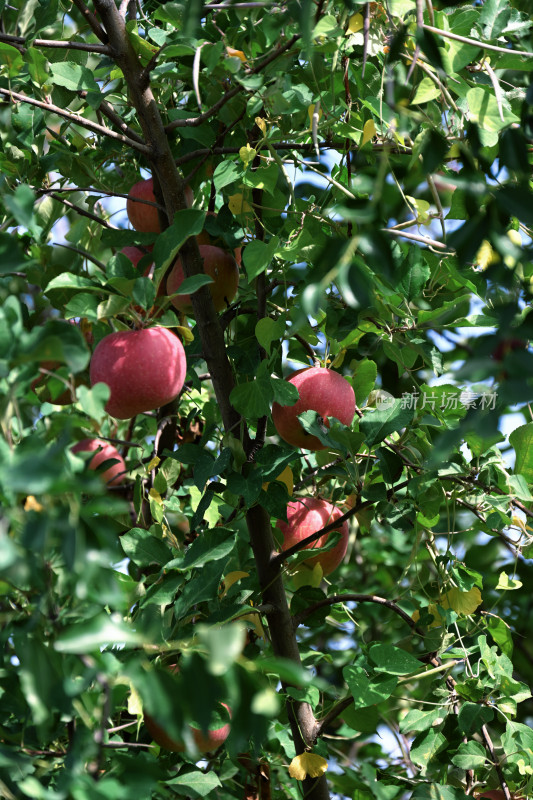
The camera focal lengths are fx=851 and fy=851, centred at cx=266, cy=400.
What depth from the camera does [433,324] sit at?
3.56ft

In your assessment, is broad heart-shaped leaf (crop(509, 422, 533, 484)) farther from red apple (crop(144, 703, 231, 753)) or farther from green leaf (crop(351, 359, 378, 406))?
red apple (crop(144, 703, 231, 753))

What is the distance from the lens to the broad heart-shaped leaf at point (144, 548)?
3.53 ft

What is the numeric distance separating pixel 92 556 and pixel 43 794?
0.20 meters

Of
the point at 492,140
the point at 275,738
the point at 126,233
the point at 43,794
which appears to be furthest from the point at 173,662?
the point at 492,140

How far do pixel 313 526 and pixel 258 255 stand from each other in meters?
0.50

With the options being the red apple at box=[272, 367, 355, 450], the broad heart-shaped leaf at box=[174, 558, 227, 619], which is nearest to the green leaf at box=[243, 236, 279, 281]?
the red apple at box=[272, 367, 355, 450]

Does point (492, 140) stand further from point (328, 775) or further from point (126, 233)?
point (328, 775)

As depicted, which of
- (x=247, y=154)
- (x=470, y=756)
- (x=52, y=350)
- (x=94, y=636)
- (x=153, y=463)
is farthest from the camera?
(x=153, y=463)

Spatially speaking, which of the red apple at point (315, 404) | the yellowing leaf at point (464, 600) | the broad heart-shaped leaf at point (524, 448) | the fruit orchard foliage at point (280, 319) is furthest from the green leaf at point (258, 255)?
the yellowing leaf at point (464, 600)

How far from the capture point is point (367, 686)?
107 cm

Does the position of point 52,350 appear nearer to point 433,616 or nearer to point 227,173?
point 227,173

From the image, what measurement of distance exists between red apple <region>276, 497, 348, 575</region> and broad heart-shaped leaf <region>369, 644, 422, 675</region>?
20cm

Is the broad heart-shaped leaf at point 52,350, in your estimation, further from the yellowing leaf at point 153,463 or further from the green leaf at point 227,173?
the yellowing leaf at point 153,463

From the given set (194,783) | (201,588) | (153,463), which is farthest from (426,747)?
(153,463)
